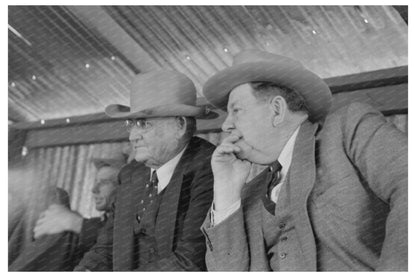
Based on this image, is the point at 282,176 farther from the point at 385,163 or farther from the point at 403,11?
the point at 403,11

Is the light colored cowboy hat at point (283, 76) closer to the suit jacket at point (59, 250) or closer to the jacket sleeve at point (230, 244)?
the jacket sleeve at point (230, 244)

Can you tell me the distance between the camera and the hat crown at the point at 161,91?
8.23 ft

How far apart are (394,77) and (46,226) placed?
1.49 metres

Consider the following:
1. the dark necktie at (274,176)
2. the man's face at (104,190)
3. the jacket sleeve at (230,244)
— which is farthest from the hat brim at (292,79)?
the man's face at (104,190)

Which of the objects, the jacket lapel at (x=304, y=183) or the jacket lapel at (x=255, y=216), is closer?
the jacket lapel at (x=304, y=183)

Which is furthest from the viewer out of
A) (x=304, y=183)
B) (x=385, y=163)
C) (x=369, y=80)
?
(x=369, y=80)

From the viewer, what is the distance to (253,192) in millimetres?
2295

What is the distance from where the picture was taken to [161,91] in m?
2.52

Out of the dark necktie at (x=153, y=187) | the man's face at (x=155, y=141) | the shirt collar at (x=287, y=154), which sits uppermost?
the man's face at (x=155, y=141)

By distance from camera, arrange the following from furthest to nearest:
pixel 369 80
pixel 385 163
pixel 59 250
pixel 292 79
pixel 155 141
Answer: pixel 59 250 → pixel 155 141 → pixel 369 80 → pixel 292 79 → pixel 385 163

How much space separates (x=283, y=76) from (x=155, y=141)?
0.56 meters

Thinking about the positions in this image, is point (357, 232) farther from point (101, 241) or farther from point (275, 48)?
point (101, 241)

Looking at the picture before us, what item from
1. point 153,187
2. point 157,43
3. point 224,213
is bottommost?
point 224,213

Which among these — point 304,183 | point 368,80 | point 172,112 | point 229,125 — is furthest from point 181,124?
point 368,80
